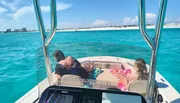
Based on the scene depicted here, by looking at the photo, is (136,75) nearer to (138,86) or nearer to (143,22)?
(138,86)

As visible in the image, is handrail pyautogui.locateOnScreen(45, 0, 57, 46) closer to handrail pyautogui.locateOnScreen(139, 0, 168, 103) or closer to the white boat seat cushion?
handrail pyautogui.locateOnScreen(139, 0, 168, 103)

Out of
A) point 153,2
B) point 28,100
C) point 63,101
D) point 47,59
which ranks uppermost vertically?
point 153,2

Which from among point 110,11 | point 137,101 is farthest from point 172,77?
point 137,101

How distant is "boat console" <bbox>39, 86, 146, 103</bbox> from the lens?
1.11m

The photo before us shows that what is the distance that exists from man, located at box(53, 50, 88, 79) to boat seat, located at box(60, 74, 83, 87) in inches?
2.3

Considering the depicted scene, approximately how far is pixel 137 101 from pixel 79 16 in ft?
4.86

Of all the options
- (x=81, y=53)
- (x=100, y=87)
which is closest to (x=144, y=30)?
(x=100, y=87)

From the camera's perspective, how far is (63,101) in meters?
1.14

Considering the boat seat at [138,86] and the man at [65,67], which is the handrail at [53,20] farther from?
the boat seat at [138,86]

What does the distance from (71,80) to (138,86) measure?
550mm

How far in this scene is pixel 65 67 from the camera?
1513mm

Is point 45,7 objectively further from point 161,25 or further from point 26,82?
point 26,82

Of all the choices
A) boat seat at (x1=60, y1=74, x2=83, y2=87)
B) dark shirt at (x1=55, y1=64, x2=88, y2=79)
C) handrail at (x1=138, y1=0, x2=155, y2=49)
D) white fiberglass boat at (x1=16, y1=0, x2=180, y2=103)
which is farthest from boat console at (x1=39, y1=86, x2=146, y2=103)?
handrail at (x1=138, y1=0, x2=155, y2=49)

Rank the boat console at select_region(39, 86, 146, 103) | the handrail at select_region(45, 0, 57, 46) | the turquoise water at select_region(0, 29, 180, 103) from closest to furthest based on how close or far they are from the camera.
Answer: the boat console at select_region(39, 86, 146, 103)
the handrail at select_region(45, 0, 57, 46)
the turquoise water at select_region(0, 29, 180, 103)
